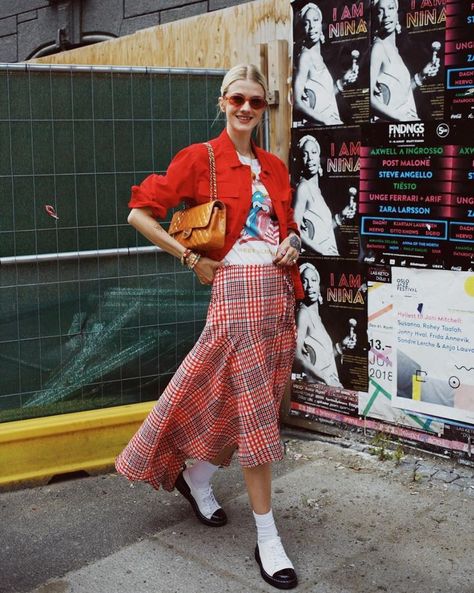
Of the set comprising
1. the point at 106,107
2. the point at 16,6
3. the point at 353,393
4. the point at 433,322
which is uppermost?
the point at 16,6

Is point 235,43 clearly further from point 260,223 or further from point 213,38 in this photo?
point 260,223

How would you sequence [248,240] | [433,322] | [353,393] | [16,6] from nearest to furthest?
[248,240]
[433,322]
[353,393]
[16,6]

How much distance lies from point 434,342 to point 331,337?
699 mm

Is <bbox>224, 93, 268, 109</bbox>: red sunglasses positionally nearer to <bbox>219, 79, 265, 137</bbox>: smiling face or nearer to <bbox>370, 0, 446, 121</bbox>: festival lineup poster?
<bbox>219, 79, 265, 137</bbox>: smiling face

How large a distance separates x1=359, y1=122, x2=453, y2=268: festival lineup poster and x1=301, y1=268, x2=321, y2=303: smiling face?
1.25 ft

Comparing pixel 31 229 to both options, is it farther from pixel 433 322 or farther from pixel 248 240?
pixel 433 322

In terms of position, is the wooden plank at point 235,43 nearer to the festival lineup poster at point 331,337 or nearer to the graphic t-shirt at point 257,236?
the festival lineup poster at point 331,337

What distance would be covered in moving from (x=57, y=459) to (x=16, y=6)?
30.1 feet

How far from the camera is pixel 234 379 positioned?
3.69 meters

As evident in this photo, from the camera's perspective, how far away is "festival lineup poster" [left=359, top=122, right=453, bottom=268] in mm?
4508

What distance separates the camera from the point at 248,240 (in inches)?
146

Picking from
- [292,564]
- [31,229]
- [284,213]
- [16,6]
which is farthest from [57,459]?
[16,6]

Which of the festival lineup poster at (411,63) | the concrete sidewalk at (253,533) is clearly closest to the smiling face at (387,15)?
the festival lineup poster at (411,63)

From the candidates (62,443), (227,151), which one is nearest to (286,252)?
(227,151)
